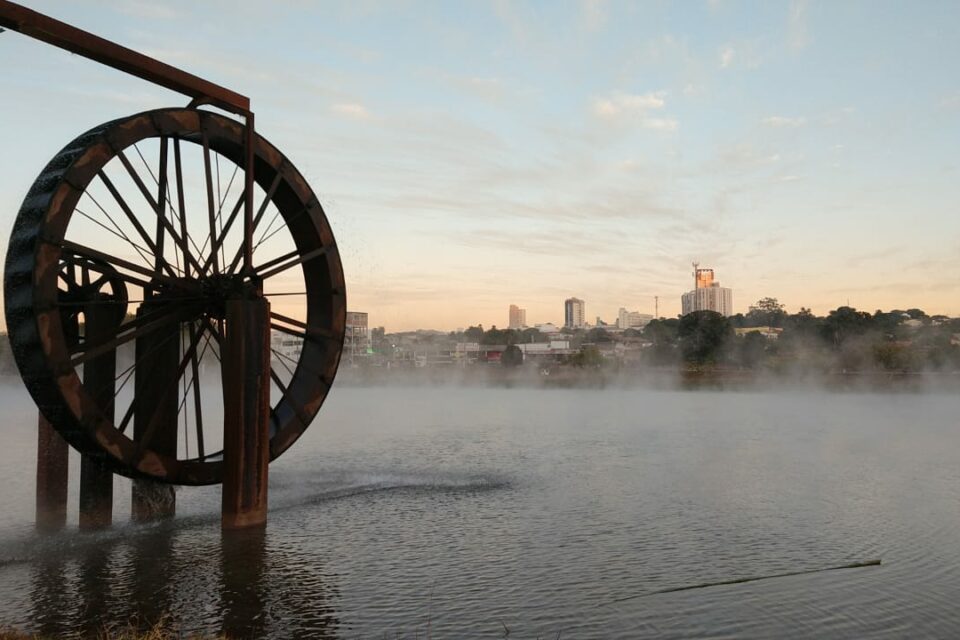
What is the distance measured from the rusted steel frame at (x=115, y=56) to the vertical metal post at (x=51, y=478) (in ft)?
18.6

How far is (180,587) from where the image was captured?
35.7 feet

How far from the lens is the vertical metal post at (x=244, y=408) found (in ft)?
42.5

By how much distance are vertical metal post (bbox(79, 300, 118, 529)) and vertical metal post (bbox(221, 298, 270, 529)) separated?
2138 mm

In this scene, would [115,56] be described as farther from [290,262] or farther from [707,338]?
[707,338]

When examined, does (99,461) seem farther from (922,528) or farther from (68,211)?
(922,528)

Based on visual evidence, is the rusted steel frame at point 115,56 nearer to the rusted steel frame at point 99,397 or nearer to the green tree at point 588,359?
the rusted steel frame at point 99,397

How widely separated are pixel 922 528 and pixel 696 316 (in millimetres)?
108651

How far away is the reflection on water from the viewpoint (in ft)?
31.1

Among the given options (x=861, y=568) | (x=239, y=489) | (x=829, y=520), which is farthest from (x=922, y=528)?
(x=239, y=489)

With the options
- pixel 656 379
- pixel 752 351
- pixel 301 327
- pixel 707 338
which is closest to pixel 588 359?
pixel 656 379

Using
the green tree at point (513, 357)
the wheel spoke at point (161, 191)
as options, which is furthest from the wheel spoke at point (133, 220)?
the green tree at point (513, 357)

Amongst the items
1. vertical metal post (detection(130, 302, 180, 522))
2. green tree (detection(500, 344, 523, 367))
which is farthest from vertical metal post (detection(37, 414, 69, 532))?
green tree (detection(500, 344, 523, 367))

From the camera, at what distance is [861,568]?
12.9 meters

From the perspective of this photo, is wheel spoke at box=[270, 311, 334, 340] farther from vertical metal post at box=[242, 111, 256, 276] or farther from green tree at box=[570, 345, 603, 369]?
green tree at box=[570, 345, 603, 369]
